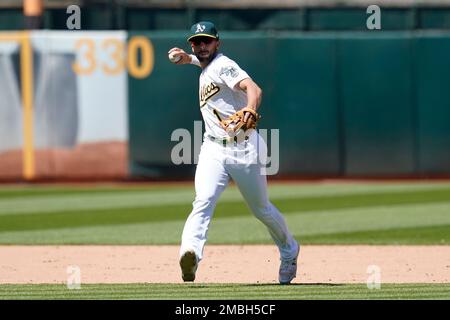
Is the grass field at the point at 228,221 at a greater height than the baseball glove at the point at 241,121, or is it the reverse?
the baseball glove at the point at 241,121

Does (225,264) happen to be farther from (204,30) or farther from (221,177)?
(204,30)

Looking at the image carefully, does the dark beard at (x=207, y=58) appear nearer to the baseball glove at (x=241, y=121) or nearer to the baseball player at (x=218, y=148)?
the baseball player at (x=218, y=148)

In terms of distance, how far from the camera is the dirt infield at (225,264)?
9395 mm

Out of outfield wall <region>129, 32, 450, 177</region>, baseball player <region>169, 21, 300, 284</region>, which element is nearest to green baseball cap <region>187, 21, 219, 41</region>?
baseball player <region>169, 21, 300, 284</region>

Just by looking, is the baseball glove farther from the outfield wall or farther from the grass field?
the outfield wall

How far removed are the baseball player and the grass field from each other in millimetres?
425

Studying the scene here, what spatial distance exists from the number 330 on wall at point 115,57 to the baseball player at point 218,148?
10.8 metres

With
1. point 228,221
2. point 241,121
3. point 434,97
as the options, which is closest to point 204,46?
point 241,121

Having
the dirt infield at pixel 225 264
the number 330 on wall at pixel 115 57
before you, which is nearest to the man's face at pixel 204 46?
the dirt infield at pixel 225 264

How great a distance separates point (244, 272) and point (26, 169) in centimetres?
1004

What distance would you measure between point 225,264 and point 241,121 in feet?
8.53
